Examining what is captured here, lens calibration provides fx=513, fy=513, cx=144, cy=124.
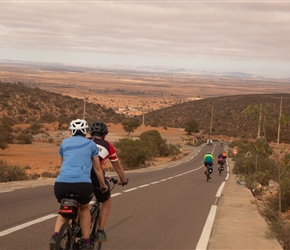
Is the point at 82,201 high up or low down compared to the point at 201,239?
up

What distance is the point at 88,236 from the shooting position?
6.36 m

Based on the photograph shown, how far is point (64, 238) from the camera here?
577cm

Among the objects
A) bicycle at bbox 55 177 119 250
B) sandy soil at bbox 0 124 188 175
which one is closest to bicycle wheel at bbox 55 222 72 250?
bicycle at bbox 55 177 119 250

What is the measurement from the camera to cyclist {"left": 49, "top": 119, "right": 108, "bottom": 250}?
19.7 feet

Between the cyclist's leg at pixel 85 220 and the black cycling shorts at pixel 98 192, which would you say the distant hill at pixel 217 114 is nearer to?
the black cycling shorts at pixel 98 192

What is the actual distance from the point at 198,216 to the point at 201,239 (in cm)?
311

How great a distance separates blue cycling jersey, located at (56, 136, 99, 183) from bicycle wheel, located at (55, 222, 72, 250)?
1.81ft

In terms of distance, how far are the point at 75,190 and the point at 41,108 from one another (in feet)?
295

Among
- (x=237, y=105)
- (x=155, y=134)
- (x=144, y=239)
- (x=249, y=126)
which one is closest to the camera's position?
(x=144, y=239)

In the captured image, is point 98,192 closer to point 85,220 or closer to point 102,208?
point 102,208

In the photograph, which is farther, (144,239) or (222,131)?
(222,131)

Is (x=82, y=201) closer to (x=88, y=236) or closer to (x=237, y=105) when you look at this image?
(x=88, y=236)

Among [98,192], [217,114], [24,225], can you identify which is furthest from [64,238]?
[217,114]

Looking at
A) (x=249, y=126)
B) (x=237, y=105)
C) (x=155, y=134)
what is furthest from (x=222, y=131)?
(x=155, y=134)
